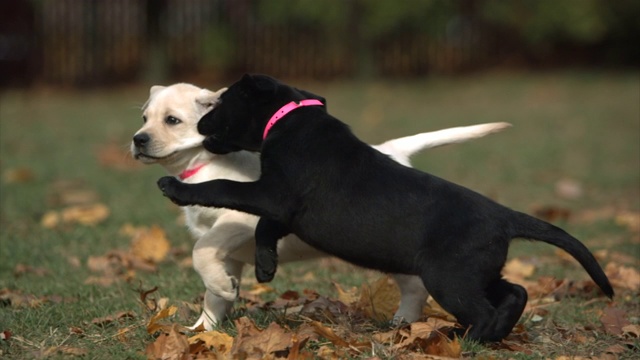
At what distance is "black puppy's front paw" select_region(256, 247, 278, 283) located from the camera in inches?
159

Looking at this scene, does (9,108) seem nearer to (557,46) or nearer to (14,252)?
(14,252)

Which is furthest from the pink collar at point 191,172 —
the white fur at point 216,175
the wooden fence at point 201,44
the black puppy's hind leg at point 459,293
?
the wooden fence at point 201,44

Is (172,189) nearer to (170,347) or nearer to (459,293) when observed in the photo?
(170,347)

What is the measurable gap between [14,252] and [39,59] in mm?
12233

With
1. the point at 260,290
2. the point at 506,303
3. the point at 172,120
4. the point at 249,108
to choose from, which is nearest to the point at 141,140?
the point at 172,120

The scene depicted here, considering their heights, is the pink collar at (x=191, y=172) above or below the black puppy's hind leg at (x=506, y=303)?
above

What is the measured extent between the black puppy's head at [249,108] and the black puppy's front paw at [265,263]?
497 mm

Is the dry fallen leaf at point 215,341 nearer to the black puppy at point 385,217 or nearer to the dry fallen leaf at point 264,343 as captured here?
the dry fallen leaf at point 264,343

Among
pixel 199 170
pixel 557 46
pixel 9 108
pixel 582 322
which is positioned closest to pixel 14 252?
pixel 199 170

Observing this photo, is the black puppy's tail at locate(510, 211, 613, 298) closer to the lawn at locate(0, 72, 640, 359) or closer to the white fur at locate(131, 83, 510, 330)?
the lawn at locate(0, 72, 640, 359)

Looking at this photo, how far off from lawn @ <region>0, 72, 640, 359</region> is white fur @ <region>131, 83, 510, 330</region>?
24 cm

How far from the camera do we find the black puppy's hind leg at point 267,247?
13.3ft

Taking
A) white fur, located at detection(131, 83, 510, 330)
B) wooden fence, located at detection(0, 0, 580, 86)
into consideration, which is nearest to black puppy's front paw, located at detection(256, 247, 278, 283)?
white fur, located at detection(131, 83, 510, 330)

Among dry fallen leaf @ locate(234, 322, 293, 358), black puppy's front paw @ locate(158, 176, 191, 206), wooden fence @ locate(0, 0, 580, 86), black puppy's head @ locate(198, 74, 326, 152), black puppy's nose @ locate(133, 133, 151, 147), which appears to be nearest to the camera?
dry fallen leaf @ locate(234, 322, 293, 358)
